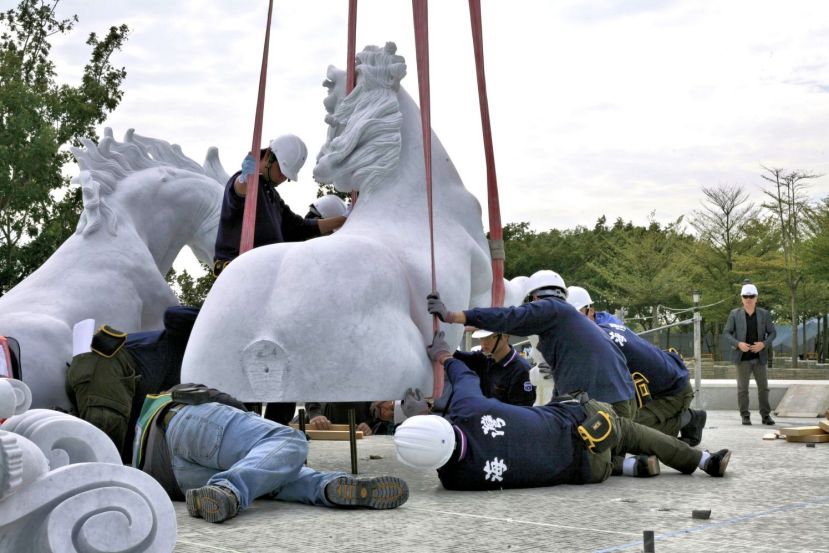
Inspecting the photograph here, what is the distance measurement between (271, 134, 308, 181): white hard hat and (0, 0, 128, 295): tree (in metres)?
13.8

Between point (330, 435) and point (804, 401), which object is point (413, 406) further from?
point (804, 401)

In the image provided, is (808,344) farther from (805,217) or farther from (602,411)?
(602,411)

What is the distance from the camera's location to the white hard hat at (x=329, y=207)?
8180mm

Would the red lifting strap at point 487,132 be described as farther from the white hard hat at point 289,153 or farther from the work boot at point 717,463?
the work boot at point 717,463

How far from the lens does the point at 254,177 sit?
6.84 meters

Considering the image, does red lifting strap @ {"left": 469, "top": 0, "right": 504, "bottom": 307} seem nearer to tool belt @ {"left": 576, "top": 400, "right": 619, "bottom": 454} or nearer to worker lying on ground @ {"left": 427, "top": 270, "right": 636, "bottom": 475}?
worker lying on ground @ {"left": 427, "top": 270, "right": 636, "bottom": 475}

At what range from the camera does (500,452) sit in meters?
5.33

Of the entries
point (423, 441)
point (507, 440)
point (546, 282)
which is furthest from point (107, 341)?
point (546, 282)

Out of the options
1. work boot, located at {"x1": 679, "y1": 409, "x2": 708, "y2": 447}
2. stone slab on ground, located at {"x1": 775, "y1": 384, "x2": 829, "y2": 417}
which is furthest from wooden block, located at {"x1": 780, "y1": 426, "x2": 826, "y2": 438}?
stone slab on ground, located at {"x1": 775, "y1": 384, "x2": 829, "y2": 417}

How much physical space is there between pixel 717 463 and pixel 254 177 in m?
3.32

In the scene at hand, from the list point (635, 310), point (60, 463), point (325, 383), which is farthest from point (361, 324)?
point (635, 310)

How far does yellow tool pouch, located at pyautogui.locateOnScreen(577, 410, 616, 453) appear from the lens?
5438mm

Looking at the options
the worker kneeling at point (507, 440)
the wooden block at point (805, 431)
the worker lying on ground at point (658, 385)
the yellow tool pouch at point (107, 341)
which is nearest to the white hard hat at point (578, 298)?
the worker lying on ground at point (658, 385)

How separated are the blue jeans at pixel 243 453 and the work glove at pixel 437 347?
1525mm
